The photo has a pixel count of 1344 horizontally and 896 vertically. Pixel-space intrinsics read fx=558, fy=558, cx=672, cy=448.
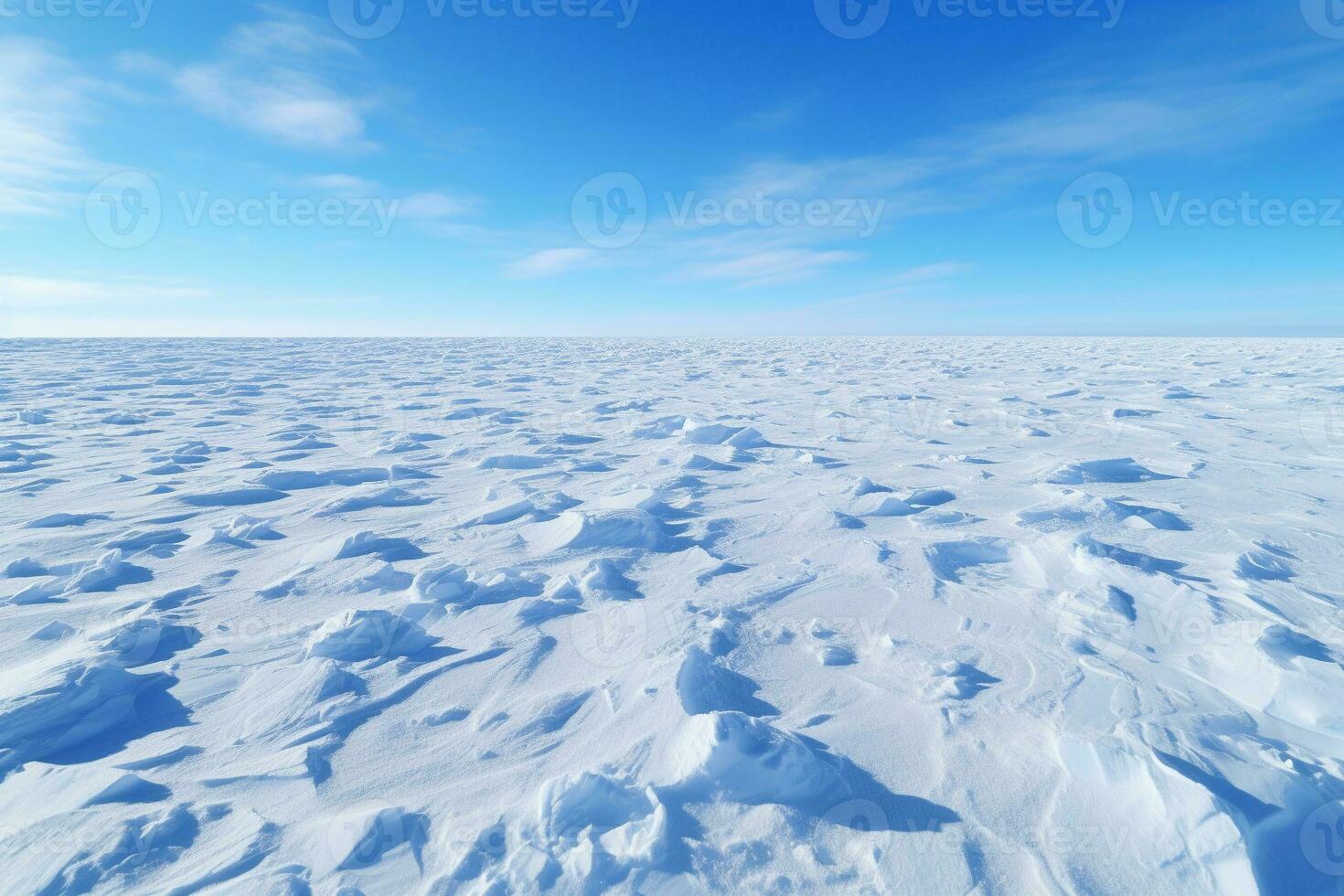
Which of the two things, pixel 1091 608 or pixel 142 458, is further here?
pixel 142 458

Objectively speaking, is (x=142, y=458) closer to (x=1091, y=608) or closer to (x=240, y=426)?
(x=240, y=426)

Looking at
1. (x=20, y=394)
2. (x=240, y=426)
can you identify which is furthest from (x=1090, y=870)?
(x=20, y=394)

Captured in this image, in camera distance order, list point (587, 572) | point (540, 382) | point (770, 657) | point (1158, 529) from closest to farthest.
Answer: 1. point (770, 657)
2. point (587, 572)
3. point (1158, 529)
4. point (540, 382)

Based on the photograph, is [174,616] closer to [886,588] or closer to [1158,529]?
[886,588]

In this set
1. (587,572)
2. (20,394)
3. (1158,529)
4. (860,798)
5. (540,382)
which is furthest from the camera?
(540,382)

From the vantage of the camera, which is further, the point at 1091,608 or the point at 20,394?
the point at 20,394

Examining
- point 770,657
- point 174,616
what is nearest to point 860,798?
point 770,657
